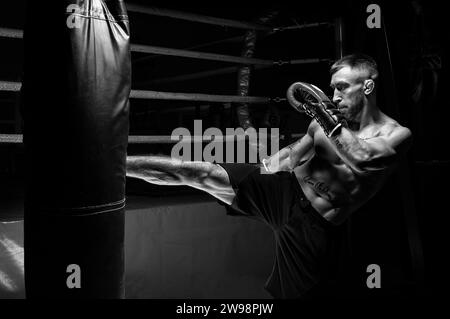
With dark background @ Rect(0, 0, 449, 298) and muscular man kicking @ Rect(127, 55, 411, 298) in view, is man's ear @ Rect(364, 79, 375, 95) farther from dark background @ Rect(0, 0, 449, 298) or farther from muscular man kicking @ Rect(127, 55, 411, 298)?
dark background @ Rect(0, 0, 449, 298)

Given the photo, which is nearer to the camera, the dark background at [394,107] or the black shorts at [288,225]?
the black shorts at [288,225]

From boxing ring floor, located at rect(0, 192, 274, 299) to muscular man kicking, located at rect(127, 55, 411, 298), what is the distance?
385 mm

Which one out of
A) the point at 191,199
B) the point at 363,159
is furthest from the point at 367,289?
the point at 191,199

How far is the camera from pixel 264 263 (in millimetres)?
3652

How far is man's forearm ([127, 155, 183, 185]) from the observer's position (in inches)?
106

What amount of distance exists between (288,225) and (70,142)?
4.89 ft

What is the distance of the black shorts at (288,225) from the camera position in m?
2.83

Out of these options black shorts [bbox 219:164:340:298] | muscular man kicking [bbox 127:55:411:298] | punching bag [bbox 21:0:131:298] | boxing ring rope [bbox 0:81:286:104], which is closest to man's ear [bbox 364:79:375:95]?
muscular man kicking [bbox 127:55:411:298]

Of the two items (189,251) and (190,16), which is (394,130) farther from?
(190,16)

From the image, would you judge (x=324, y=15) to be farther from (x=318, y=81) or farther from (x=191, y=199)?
(x=191, y=199)

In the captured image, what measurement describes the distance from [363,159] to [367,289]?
3.82ft

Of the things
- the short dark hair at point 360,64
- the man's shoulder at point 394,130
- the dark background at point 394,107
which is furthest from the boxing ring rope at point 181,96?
the man's shoulder at point 394,130

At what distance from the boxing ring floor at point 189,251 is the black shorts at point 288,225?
44 cm
